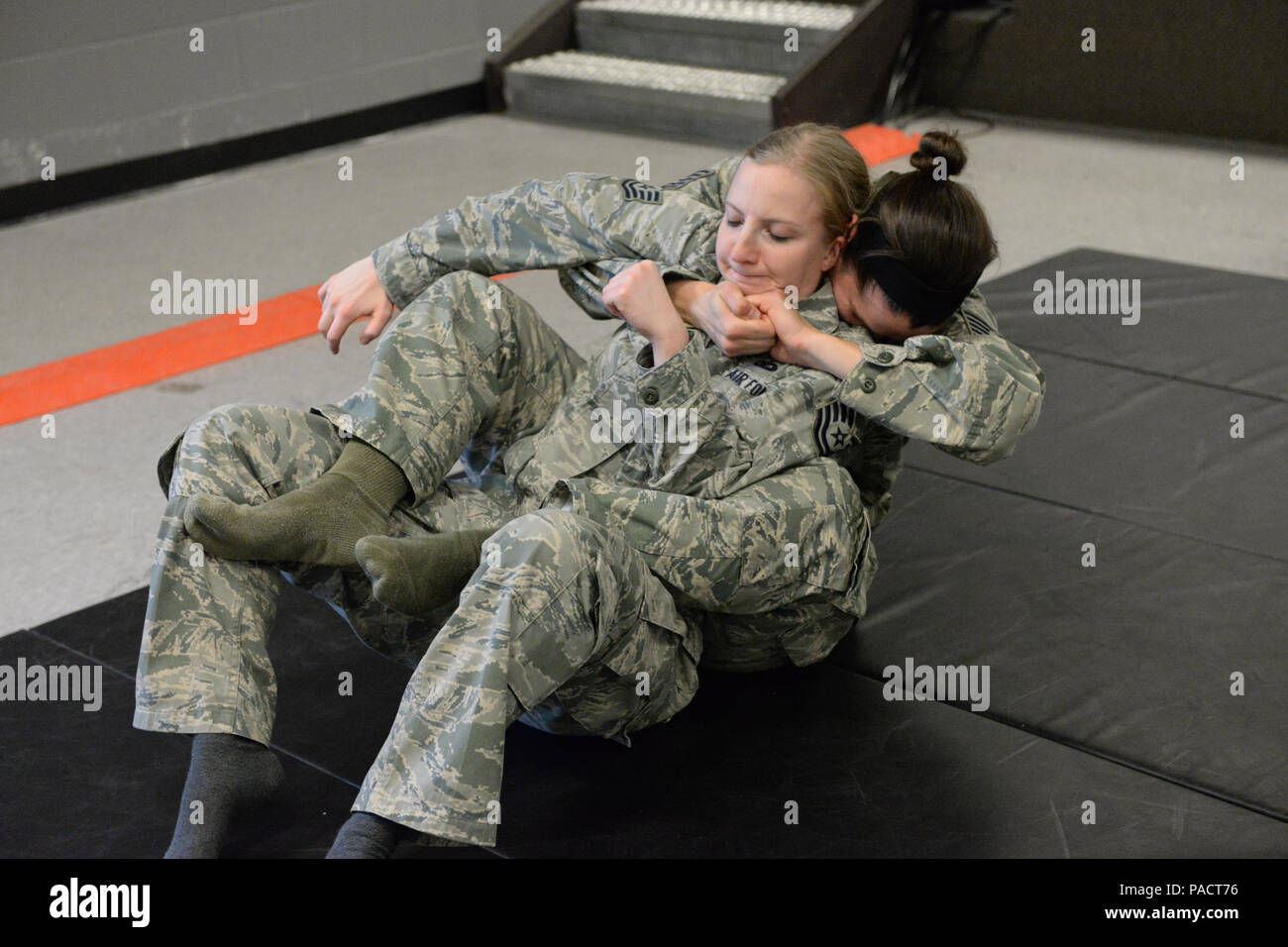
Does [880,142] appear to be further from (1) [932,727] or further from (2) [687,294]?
(1) [932,727]

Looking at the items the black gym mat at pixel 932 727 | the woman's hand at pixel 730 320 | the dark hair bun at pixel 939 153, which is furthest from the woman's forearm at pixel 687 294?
the black gym mat at pixel 932 727

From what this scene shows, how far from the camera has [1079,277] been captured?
14.3ft

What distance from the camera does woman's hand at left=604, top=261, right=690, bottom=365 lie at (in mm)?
2010

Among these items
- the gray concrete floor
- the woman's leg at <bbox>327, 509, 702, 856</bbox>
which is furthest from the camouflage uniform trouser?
the gray concrete floor

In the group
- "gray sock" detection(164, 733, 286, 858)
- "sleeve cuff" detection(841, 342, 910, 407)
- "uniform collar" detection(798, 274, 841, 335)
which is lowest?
"gray sock" detection(164, 733, 286, 858)

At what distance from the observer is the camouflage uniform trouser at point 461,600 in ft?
5.51

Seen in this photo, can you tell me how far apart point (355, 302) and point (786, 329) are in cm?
68

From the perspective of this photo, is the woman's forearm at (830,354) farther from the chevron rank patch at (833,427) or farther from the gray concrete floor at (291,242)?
the gray concrete floor at (291,242)

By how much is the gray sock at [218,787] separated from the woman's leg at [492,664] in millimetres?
187

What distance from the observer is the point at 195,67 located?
18.6 ft

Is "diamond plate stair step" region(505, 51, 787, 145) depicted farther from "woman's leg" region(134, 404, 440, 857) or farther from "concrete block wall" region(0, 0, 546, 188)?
"woman's leg" region(134, 404, 440, 857)

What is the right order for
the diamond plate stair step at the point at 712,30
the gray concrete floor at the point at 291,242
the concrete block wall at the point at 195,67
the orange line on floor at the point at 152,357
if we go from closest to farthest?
the gray concrete floor at the point at 291,242
the orange line on floor at the point at 152,357
the concrete block wall at the point at 195,67
the diamond plate stair step at the point at 712,30

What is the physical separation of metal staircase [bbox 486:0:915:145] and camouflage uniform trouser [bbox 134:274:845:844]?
13.7ft
